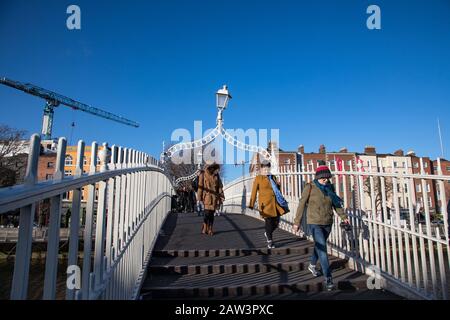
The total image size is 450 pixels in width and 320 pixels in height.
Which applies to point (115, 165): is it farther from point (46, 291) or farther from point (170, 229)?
point (170, 229)

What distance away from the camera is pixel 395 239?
4289 mm

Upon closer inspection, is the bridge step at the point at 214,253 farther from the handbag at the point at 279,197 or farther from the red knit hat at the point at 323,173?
the red knit hat at the point at 323,173

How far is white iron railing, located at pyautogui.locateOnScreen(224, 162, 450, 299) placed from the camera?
11.1 feet

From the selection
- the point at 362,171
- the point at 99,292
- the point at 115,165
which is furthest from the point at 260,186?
the point at 99,292

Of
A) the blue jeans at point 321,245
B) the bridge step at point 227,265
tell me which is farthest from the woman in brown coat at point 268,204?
the blue jeans at point 321,245

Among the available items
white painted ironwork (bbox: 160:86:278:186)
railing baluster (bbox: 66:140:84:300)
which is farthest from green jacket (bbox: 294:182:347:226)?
white painted ironwork (bbox: 160:86:278:186)

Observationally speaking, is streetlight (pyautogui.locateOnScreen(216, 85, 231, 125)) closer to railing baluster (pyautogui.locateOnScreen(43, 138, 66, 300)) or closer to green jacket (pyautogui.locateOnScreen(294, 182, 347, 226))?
green jacket (pyautogui.locateOnScreen(294, 182, 347, 226))

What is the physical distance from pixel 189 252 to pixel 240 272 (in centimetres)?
116

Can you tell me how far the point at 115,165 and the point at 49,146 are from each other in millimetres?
1258

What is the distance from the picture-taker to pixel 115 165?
300cm

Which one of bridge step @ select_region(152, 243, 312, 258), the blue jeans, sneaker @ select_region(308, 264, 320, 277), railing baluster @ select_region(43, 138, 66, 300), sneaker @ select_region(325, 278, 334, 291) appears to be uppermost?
railing baluster @ select_region(43, 138, 66, 300)

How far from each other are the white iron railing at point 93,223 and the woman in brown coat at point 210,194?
Answer: 269 cm

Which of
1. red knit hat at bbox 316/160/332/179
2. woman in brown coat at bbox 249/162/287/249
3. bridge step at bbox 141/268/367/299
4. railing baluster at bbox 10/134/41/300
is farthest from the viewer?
woman in brown coat at bbox 249/162/287/249

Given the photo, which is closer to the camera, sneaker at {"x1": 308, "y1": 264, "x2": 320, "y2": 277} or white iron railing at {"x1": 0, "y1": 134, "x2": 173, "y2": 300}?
white iron railing at {"x1": 0, "y1": 134, "x2": 173, "y2": 300}
